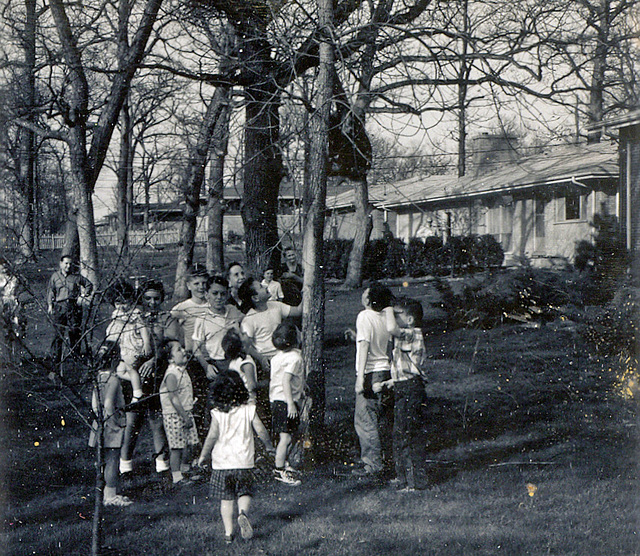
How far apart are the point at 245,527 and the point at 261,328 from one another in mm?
1998

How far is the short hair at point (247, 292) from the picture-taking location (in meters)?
5.77

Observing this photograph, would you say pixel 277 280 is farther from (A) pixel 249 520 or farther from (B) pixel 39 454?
(A) pixel 249 520

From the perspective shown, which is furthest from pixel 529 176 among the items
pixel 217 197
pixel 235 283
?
pixel 235 283

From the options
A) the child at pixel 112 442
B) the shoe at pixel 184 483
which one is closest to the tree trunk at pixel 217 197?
the child at pixel 112 442

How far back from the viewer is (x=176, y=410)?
5031 mm

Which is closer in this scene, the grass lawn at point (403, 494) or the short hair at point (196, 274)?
the grass lawn at point (403, 494)

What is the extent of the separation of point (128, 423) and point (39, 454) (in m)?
1.05

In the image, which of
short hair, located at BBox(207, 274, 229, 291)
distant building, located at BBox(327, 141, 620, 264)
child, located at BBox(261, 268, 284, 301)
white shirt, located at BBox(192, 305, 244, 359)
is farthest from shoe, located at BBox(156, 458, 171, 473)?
distant building, located at BBox(327, 141, 620, 264)

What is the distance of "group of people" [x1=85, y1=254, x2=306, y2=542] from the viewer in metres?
4.11

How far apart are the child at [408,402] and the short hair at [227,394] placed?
54.9 inches

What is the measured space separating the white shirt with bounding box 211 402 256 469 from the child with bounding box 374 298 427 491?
53.1 inches

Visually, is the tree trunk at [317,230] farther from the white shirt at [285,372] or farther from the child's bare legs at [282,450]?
the child's bare legs at [282,450]

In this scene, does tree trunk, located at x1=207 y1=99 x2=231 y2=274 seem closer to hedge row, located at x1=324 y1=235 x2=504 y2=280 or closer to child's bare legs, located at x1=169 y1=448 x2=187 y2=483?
child's bare legs, located at x1=169 y1=448 x2=187 y2=483

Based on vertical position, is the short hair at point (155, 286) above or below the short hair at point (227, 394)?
above
